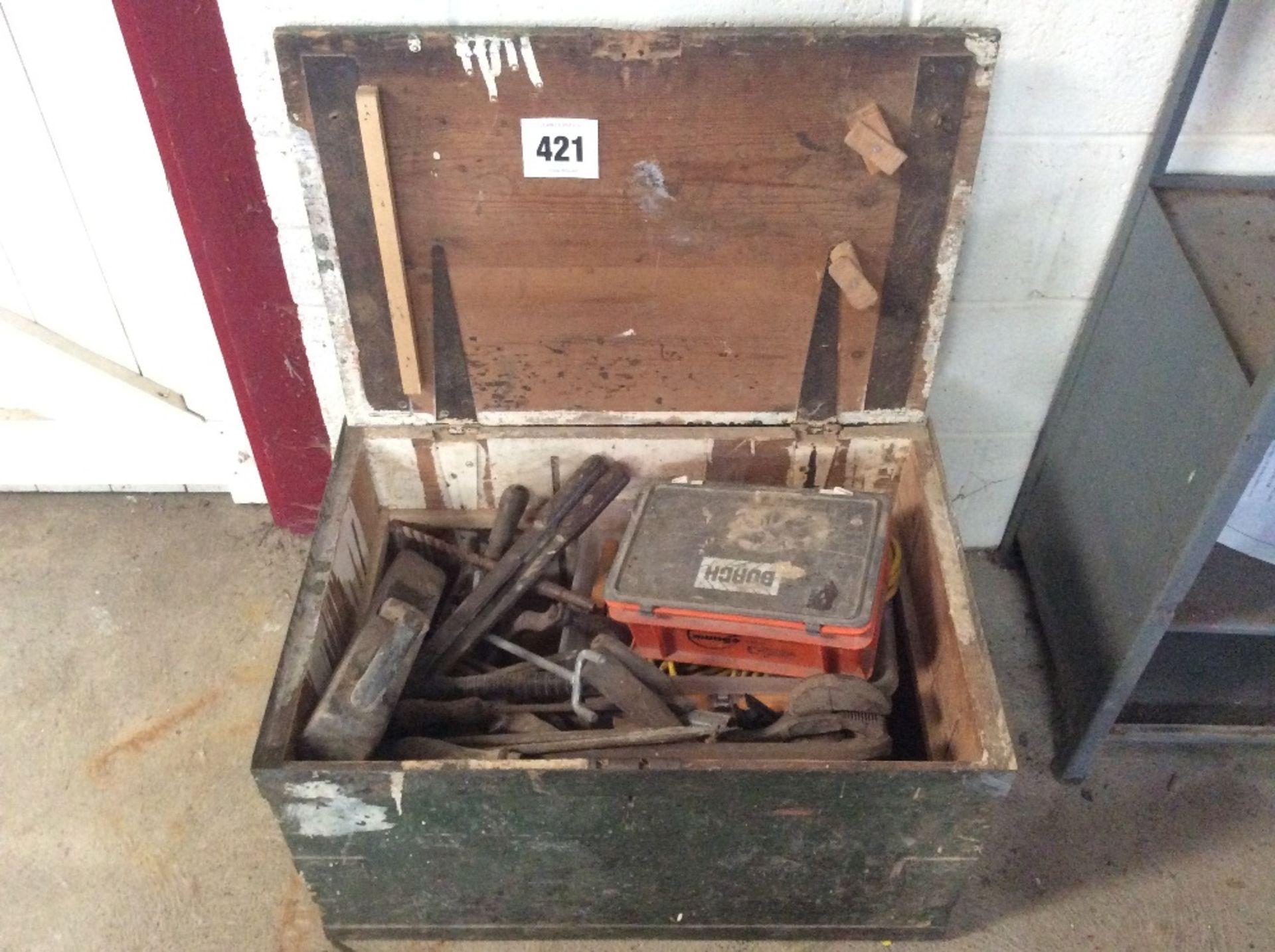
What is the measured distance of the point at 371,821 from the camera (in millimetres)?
1048

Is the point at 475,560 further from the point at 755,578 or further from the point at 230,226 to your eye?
the point at 230,226

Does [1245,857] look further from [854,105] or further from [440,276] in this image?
[440,276]

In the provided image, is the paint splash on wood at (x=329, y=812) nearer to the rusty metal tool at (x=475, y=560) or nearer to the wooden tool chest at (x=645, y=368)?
the wooden tool chest at (x=645, y=368)

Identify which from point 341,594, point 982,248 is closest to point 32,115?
point 341,594

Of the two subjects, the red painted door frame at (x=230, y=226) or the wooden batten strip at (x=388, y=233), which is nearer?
the wooden batten strip at (x=388, y=233)

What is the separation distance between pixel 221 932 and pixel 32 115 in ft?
3.69

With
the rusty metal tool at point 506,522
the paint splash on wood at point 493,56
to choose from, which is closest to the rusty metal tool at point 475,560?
Answer: the rusty metal tool at point 506,522

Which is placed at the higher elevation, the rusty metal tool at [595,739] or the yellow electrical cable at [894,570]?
the yellow electrical cable at [894,570]

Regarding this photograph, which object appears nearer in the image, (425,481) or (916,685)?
(916,685)

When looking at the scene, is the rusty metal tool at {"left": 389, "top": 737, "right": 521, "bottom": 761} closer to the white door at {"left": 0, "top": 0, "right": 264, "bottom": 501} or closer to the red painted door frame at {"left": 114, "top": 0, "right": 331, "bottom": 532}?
the red painted door frame at {"left": 114, "top": 0, "right": 331, "bottom": 532}

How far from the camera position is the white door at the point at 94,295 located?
1.37 metres

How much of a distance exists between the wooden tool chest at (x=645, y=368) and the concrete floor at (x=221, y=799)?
0.20 meters

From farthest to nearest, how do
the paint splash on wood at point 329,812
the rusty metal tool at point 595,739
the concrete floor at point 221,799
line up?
the concrete floor at point 221,799 < the rusty metal tool at point 595,739 < the paint splash on wood at point 329,812

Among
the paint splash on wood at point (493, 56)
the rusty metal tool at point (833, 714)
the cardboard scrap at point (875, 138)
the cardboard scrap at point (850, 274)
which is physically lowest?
the rusty metal tool at point (833, 714)
